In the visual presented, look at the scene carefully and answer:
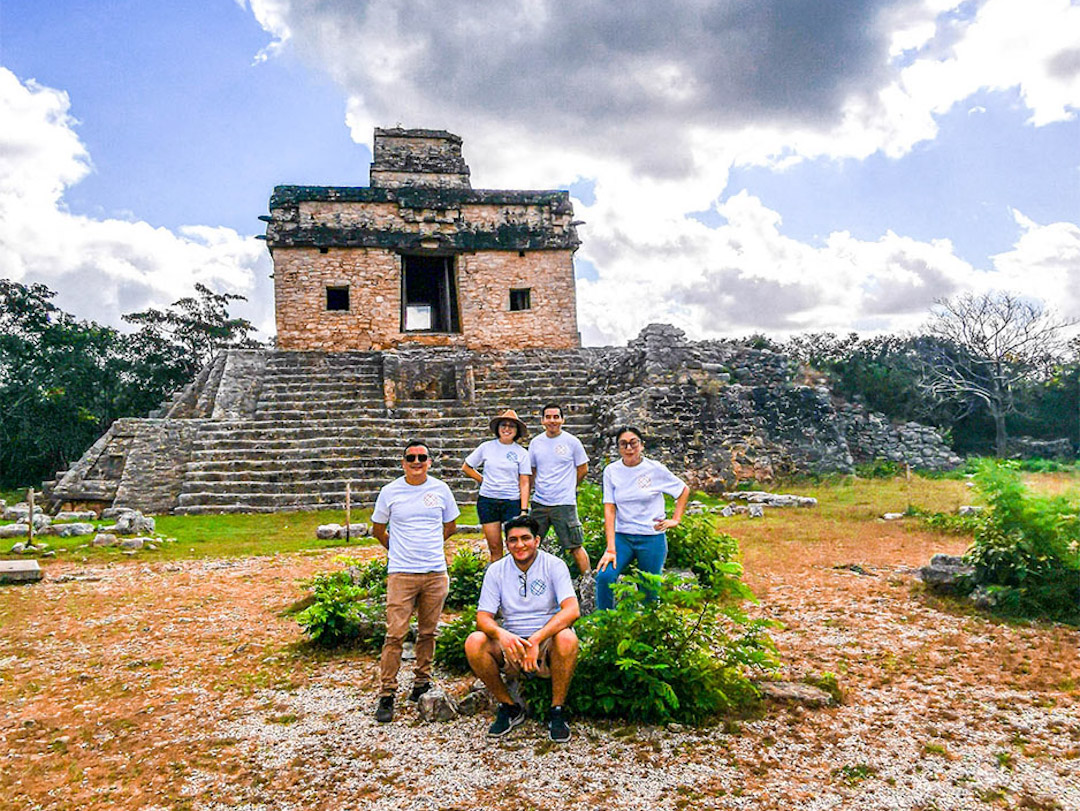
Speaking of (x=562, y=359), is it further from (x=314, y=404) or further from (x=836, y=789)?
(x=836, y=789)

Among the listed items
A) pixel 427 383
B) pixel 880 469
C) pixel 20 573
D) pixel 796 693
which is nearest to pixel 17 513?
pixel 20 573

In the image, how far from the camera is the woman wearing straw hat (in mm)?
5008

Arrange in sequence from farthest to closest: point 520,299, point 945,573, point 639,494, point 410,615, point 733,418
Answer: point 520,299, point 733,418, point 945,573, point 639,494, point 410,615

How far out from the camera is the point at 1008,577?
18.1ft

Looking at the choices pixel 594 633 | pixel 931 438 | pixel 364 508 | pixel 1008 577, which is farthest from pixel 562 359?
pixel 594 633

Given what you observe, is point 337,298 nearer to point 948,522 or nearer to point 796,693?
point 948,522

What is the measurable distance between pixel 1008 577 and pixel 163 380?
27620mm

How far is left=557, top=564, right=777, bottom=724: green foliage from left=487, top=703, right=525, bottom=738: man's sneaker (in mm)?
284

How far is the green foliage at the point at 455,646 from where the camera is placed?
175 inches

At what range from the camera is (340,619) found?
192 inches

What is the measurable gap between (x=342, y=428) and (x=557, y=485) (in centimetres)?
977

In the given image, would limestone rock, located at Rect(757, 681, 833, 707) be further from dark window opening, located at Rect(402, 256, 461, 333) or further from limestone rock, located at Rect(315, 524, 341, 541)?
dark window opening, located at Rect(402, 256, 461, 333)

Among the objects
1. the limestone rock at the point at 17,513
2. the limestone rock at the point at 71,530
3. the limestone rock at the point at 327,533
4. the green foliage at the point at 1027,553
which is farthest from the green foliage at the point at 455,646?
the limestone rock at the point at 17,513

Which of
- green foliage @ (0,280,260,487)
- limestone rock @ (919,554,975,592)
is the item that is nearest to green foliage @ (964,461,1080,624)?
limestone rock @ (919,554,975,592)
